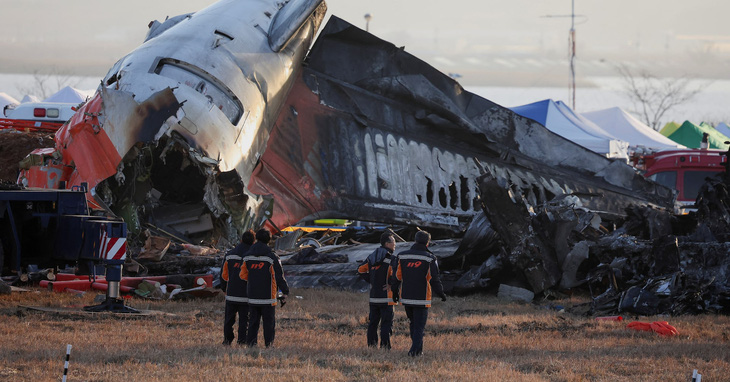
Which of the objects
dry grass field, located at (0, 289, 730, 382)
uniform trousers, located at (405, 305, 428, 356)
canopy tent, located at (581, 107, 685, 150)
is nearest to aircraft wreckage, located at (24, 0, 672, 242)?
dry grass field, located at (0, 289, 730, 382)

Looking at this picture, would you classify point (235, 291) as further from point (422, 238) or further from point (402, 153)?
point (402, 153)

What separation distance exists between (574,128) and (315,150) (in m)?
19.1

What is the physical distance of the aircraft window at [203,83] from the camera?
20141mm

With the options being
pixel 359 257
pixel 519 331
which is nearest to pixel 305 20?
pixel 359 257

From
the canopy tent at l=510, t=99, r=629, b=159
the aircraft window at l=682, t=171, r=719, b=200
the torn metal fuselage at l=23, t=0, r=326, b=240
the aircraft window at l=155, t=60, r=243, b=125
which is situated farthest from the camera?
the canopy tent at l=510, t=99, r=629, b=159

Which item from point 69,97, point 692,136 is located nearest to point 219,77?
point 69,97

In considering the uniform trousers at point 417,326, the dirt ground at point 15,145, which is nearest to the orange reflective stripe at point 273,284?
the uniform trousers at point 417,326

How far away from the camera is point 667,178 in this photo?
105ft

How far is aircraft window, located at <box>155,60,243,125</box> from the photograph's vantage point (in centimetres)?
2014

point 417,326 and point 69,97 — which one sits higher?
point 69,97

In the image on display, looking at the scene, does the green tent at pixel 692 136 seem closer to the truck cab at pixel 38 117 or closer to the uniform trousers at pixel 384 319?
the truck cab at pixel 38 117

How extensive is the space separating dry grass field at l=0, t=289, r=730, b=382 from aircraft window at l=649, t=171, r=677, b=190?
59.9 feet

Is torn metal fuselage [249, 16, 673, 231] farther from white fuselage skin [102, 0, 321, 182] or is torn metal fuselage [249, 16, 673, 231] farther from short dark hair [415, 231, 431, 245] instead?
short dark hair [415, 231, 431, 245]

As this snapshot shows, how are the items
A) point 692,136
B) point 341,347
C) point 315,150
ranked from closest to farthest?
point 341,347 → point 315,150 → point 692,136
